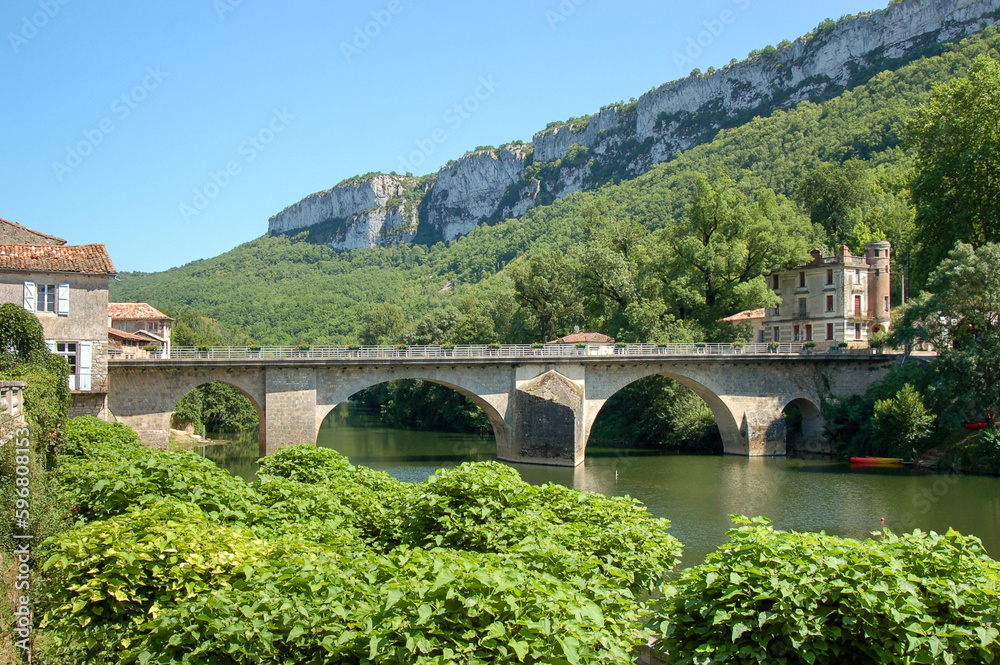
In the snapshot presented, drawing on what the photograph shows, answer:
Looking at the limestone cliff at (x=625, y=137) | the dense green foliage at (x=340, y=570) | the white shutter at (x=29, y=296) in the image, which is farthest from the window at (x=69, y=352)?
the limestone cliff at (x=625, y=137)

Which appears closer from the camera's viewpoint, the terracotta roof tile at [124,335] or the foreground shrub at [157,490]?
the foreground shrub at [157,490]

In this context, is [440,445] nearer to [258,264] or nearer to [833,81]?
[833,81]

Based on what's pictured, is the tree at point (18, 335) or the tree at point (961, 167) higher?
the tree at point (961, 167)

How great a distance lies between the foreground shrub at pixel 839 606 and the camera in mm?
7332

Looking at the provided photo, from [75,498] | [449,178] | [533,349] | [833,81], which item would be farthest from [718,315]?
[449,178]

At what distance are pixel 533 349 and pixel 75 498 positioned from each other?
1194 inches

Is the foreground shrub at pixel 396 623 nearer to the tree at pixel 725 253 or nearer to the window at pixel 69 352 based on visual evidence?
the window at pixel 69 352

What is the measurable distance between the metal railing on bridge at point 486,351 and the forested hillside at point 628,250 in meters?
3.51

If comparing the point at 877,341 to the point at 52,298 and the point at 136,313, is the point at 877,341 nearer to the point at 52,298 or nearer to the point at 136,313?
the point at 52,298

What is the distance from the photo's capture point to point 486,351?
137 feet

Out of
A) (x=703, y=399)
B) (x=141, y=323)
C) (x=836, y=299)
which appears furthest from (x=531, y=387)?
(x=141, y=323)

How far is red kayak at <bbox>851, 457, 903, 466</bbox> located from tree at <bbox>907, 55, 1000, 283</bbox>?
10930 millimetres

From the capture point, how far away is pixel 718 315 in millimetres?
49219

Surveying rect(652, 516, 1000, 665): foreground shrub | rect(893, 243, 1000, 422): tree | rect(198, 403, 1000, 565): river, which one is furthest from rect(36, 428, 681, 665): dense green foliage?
rect(893, 243, 1000, 422): tree
